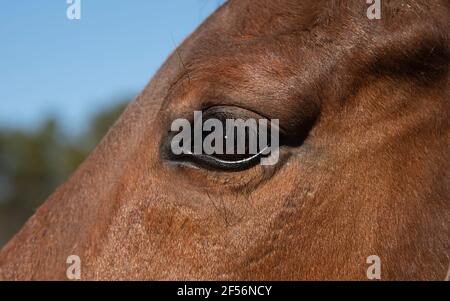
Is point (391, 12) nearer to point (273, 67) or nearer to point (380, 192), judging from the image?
point (273, 67)

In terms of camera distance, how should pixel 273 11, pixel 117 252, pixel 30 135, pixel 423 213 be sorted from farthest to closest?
1. pixel 30 135
2. pixel 273 11
3. pixel 117 252
4. pixel 423 213

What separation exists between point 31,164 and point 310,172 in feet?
115

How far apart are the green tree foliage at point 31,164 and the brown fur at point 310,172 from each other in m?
30.2

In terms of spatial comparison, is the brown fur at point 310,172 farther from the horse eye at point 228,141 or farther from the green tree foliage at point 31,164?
the green tree foliage at point 31,164

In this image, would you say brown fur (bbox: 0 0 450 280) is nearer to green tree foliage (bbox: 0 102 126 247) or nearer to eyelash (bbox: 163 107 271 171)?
eyelash (bbox: 163 107 271 171)

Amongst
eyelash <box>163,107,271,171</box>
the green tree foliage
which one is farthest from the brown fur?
the green tree foliage

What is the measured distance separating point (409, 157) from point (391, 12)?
2.41 ft

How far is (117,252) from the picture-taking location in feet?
10.5

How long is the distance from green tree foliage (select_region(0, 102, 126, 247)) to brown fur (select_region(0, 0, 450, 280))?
3017cm

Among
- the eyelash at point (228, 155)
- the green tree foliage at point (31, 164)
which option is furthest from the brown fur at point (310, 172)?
the green tree foliage at point (31, 164)

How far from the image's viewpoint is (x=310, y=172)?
10.2 feet

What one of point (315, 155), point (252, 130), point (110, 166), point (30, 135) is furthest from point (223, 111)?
point (30, 135)

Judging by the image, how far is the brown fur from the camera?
9.89ft
